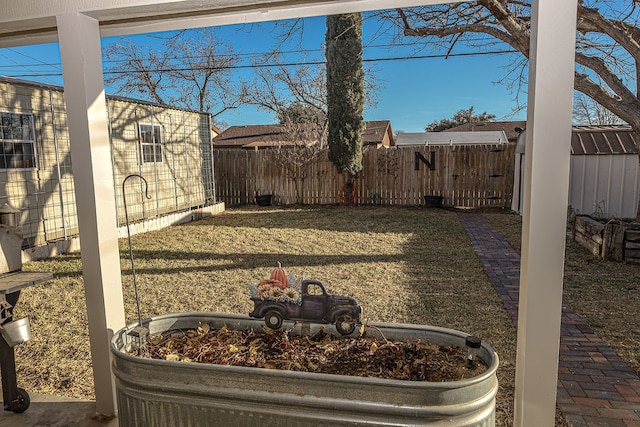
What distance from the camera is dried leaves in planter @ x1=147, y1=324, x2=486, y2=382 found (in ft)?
5.18

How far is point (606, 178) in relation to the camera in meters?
8.26

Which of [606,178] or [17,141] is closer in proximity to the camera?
[17,141]

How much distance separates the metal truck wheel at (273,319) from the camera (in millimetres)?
1881

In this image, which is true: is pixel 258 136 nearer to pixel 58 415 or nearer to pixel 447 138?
pixel 447 138

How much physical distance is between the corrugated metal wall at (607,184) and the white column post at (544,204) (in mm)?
8025

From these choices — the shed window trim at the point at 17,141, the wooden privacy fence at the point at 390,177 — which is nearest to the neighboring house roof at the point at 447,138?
the wooden privacy fence at the point at 390,177

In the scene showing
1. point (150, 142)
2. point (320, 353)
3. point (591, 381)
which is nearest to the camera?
point (320, 353)

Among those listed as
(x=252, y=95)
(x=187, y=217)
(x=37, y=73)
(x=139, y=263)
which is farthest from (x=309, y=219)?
(x=37, y=73)

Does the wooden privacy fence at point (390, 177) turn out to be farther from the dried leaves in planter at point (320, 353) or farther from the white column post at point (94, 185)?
the dried leaves in planter at point (320, 353)

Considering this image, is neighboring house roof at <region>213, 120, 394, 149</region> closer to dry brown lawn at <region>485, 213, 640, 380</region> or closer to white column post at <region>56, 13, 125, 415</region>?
dry brown lawn at <region>485, 213, 640, 380</region>

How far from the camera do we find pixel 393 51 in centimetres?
→ 1311

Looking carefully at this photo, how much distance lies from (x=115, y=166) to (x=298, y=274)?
5081mm

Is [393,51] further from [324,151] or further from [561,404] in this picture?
[561,404]

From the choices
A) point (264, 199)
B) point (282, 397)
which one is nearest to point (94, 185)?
point (282, 397)
